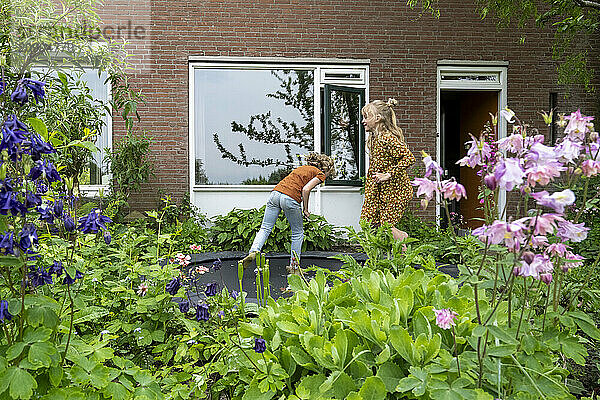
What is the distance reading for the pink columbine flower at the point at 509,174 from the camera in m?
1.23

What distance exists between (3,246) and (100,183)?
755 centimetres

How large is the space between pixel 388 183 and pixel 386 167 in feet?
0.57

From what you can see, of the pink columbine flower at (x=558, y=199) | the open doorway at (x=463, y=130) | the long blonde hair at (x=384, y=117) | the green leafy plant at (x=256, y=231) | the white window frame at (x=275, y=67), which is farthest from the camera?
the open doorway at (x=463, y=130)

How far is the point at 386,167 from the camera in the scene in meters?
Answer: 5.58

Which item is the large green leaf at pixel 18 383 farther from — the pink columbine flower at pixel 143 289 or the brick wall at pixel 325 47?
the brick wall at pixel 325 47

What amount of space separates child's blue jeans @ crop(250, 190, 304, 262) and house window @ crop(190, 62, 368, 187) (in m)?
2.96

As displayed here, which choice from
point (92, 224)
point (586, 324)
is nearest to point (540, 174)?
point (586, 324)

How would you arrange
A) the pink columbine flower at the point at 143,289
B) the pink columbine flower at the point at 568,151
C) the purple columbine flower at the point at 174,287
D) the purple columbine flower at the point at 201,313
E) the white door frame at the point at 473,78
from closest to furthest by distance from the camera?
the pink columbine flower at the point at 568,151, the purple columbine flower at the point at 201,313, the purple columbine flower at the point at 174,287, the pink columbine flower at the point at 143,289, the white door frame at the point at 473,78

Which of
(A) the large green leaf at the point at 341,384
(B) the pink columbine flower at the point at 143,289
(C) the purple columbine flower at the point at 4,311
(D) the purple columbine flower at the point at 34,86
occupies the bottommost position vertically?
(A) the large green leaf at the point at 341,384

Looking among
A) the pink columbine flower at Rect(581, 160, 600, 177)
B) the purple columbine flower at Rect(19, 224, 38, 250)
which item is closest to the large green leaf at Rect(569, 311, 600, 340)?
the pink columbine flower at Rect(581, 160, 600, 177)

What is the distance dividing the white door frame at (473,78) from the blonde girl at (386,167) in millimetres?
3681

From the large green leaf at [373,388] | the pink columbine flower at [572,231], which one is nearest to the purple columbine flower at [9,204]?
the large green leaf at [373,388]

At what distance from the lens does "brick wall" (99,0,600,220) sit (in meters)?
8.57

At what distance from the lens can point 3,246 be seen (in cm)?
148
